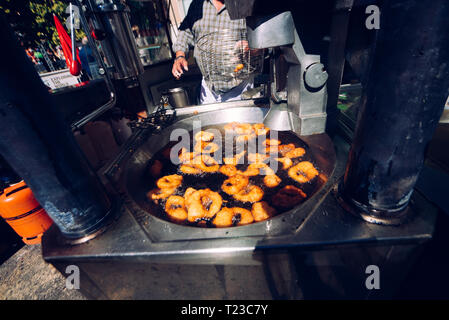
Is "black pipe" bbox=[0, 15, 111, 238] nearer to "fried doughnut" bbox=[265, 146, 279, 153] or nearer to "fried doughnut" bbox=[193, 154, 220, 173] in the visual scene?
"fried doughnut" bbox=[193, 154, 220, 173]

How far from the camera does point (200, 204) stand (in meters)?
2.09

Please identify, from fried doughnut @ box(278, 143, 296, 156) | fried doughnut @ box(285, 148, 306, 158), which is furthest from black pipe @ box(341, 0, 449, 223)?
fried doughnut @ box(278, 143, 296, 156)

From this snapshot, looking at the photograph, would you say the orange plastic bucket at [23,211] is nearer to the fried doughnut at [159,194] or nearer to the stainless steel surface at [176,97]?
the fried doughnut at [159,194]

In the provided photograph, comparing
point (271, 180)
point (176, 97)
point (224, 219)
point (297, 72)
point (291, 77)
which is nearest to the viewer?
point (297, 72)

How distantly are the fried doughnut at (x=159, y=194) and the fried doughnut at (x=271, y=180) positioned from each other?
1.13 m

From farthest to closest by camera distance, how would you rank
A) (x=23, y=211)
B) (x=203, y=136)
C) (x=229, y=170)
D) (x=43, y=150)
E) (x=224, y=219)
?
1. (x=203, y=136)
2. (x=23, y=211)
3. (x=229, y=170)
4. (x=224, y=219)
5. (x=43, y=150)

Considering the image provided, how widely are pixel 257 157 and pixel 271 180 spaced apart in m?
0.57

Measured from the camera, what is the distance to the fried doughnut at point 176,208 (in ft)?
6.64

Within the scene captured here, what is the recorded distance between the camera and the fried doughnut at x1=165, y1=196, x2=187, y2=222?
6.64ft

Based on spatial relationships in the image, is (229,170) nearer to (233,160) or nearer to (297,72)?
(233,160)

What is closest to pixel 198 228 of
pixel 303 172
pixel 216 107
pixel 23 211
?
pixel 303 172

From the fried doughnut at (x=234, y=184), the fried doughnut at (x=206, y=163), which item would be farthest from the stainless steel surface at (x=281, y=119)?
the fried doughnut at (x=206, y=163)

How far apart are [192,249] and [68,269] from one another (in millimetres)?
1080

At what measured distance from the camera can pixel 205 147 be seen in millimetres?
3199
